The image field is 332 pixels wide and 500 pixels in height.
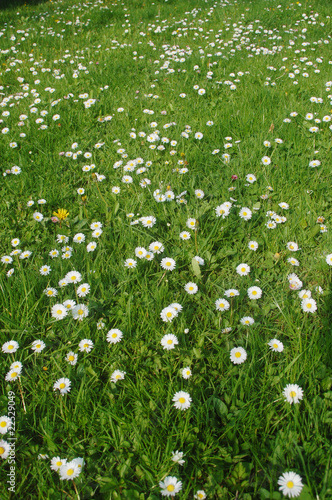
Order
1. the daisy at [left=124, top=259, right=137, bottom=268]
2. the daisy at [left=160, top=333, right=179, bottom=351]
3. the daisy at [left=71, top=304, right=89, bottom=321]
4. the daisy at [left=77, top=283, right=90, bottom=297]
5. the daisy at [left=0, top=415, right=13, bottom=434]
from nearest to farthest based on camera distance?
the daisy at [left=0, top=415, right=13, bottom=434] → the daisy at [left=160, top=333, right=179, bottom=351] → the daisy at [left=71, top=304, right=89, bottom=321] → the daisy at [left=77, top=283, right=90, bottom=297] → the daisy at [left=124, top=259, right=137, bottom=268]

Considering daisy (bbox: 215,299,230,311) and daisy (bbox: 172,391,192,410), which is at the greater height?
daisy (bbox: 215,299,230,311)

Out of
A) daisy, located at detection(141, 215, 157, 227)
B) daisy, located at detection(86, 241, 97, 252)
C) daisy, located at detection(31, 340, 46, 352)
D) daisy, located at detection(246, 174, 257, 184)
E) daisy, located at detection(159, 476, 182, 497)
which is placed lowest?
daisy, located at detection(159, 476, 182, 497)

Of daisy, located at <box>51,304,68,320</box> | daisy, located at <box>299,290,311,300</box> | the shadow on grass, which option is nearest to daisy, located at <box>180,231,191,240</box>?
daisy, located at <box>299,290,311,300</box>

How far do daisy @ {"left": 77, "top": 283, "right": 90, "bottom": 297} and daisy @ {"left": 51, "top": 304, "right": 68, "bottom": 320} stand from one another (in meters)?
0.12

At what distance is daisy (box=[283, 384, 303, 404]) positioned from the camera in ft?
4.43

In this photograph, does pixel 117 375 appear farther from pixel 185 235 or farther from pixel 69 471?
pixel 185 235

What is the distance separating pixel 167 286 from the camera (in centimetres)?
188

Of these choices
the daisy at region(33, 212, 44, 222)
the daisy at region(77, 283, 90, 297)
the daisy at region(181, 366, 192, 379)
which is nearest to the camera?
the daisy at region(181, 366, 192, 379)

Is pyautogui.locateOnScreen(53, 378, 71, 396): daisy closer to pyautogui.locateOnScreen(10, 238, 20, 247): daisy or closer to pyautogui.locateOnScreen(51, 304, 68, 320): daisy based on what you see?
pyautogui.locateOnScreen(51, 304, 68, 320): daisy

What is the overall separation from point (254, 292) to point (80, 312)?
95 centimetres

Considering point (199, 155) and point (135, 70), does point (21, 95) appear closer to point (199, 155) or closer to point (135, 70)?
point (135, 70)

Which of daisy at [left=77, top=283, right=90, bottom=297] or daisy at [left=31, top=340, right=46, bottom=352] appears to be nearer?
daisy at [left=31, top=340, right=46, bottom=352]

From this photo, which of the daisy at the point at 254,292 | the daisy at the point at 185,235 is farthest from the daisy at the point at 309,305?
the daisy at the point at 185,235

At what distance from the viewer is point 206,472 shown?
1.25 metres
